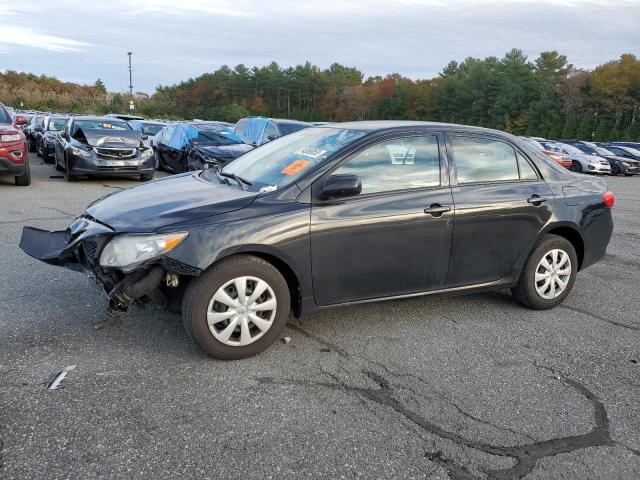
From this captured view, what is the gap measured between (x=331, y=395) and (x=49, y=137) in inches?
633

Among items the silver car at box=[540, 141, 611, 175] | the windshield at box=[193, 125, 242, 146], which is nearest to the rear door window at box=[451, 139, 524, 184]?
the windshield at box=[193, 125, 242, 146]

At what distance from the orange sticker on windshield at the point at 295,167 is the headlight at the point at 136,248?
1.01 meters

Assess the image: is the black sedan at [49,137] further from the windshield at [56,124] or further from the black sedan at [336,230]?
the black sedan at [336,230]

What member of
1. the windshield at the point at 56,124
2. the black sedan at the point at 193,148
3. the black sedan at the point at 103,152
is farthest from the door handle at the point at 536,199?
the windshield at the point at 56,124

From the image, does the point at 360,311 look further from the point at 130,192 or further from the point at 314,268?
the point at 130,192

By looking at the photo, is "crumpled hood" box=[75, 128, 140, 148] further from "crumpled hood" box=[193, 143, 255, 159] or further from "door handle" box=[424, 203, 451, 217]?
"door handle" box=[424, 203, 451, 217]

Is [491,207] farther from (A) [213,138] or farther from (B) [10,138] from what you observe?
(A) [213,138]

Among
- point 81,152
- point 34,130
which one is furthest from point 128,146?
point 34,130

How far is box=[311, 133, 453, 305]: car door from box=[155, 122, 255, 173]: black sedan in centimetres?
834

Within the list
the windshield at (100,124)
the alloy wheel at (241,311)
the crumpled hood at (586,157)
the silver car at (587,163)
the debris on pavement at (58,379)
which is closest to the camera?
the debris on pavement at (58,379)

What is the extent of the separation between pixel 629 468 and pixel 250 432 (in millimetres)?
1913

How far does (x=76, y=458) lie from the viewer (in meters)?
2.69

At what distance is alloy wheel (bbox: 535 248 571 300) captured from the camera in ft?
16.3

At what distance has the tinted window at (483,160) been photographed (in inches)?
181
